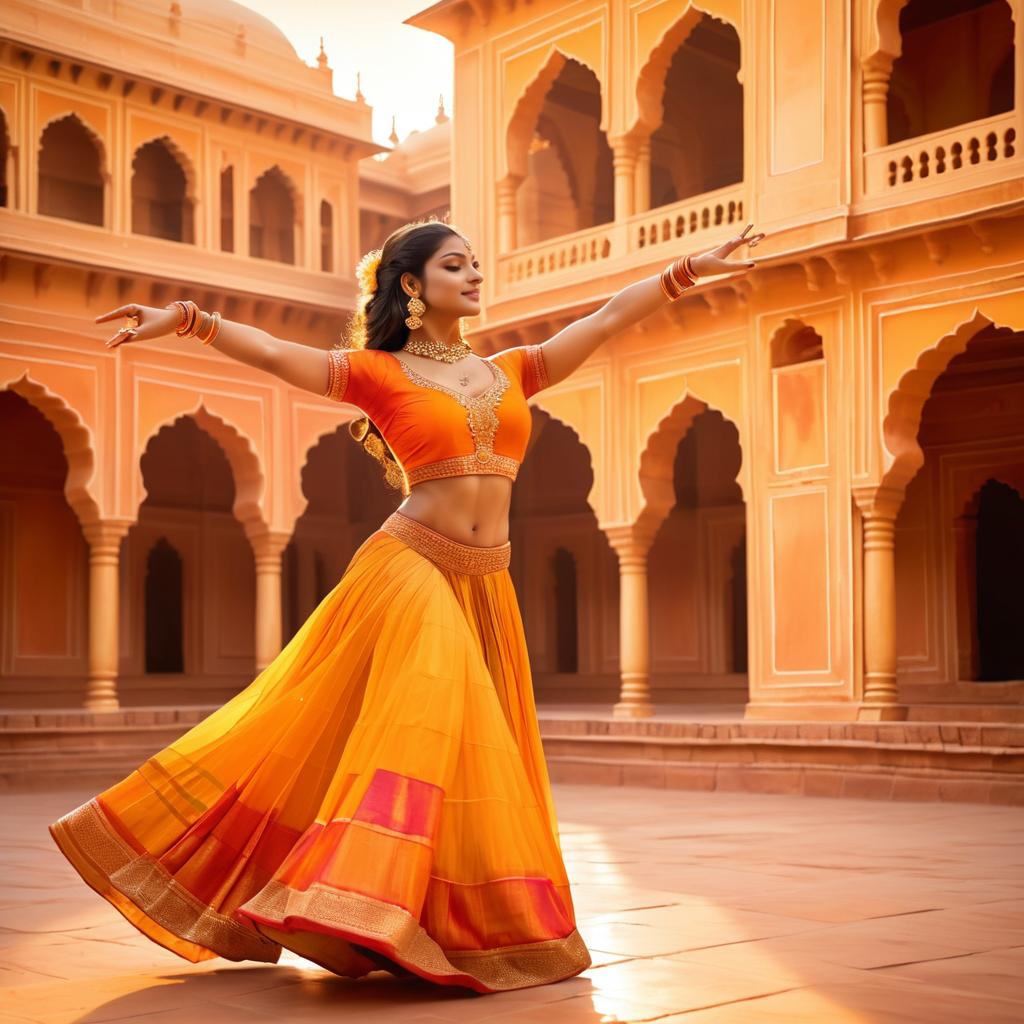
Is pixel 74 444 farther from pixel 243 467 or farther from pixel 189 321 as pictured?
pixel 189 321

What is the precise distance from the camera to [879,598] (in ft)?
40.4

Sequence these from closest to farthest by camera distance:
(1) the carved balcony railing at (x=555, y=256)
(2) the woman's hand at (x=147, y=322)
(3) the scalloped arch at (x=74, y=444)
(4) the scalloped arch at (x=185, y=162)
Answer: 1. (2) the woman's hand at (x=147, y=322)
2. (1) the carved balcony railing at (x=555, y=256)
3. (3) the scalloped arch at (x=74, y=444)
4. (4) the scalloped arch at (x=185, y=162)

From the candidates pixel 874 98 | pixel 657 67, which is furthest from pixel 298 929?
pixel 657 67

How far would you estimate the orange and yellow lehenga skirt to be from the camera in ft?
11.3

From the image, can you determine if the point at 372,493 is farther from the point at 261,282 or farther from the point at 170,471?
the point at 261,282

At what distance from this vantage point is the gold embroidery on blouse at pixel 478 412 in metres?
4.02

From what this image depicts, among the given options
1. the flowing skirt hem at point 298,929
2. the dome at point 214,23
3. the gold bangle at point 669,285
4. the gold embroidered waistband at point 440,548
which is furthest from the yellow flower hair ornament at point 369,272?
the dome at point 214,23

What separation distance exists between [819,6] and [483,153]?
14.9 feet

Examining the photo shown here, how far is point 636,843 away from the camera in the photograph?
24.7 feet

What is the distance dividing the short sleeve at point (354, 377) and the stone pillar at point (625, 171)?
1133cm

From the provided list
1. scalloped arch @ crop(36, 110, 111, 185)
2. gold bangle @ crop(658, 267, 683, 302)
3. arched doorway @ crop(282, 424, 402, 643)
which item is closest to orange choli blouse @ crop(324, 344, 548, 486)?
gold bangle @ crop(658, 267, 683, 302)

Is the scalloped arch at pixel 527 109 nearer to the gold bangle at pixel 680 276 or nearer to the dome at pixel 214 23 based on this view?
the dome at pixel 214 23

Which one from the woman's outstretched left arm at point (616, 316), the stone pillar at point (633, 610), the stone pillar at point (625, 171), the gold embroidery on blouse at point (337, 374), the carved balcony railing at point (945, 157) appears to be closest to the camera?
→ the gold embroidery on blouse at point (337, 374)

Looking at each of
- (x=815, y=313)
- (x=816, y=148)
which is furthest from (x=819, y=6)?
(x=815, y=313)
